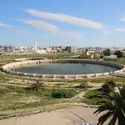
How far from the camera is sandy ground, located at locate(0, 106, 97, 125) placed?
2036 centimetres

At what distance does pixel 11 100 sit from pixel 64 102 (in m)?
6.82

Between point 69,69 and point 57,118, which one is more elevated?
point 57,118

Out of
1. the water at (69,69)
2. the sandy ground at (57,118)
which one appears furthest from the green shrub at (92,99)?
the water at (69,69)

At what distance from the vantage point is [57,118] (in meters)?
21.5

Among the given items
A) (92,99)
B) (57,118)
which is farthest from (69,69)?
(57,118)

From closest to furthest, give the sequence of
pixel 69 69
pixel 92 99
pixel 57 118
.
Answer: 1. pixel 57 118
2. pixel 92 99
3. pixel 69 69

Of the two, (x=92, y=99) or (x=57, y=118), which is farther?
(x=92, y=99)

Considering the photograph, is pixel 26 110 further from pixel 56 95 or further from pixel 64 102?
pixel 56 95

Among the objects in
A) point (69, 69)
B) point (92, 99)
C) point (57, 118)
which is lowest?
point (69, 69)

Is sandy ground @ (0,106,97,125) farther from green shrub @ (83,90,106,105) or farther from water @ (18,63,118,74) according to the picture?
water @ (18,63,118,74)

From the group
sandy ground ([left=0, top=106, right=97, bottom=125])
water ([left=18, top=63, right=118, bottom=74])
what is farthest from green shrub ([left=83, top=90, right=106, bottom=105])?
water ([left=18, top=63, right=118, bottom=74])

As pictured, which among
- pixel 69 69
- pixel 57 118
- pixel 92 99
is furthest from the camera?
pixel 69 69

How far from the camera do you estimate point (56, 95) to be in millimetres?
30531

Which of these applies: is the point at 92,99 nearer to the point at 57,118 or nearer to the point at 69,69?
the point at 57,118
